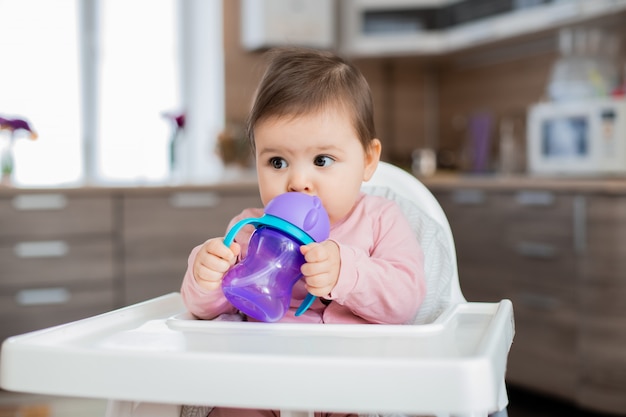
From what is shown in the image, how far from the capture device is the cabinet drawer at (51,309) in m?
2.84

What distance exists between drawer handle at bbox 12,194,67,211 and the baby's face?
200 cm

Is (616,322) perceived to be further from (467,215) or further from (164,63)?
(164,63)

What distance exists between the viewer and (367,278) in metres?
1.00

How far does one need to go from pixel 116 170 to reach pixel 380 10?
1480 millimetres

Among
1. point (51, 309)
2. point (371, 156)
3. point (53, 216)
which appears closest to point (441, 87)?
point (53, 216)

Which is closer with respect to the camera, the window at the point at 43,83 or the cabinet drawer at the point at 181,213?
the cabinet drawer at the point at 181,213

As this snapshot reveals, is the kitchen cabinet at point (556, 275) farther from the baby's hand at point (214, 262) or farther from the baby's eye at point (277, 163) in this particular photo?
the baby's hand at point (214, 262)

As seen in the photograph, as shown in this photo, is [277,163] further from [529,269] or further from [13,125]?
[13,125]

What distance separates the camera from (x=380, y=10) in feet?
11.8

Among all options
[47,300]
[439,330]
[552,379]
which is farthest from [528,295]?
[439,330]

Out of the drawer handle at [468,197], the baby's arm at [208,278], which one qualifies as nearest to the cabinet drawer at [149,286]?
the drawer handle at [468,197]

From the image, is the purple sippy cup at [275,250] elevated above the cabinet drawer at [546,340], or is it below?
above

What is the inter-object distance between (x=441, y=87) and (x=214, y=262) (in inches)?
129

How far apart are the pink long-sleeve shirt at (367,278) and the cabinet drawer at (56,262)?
1.90 m
